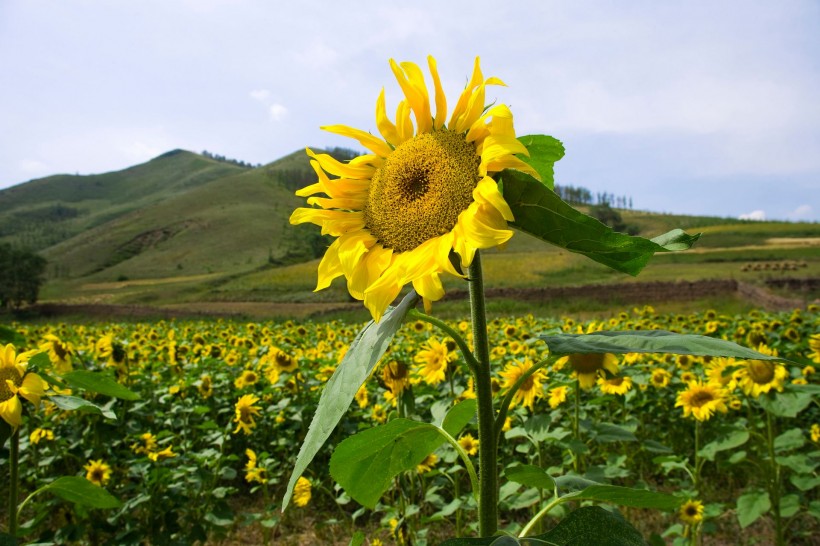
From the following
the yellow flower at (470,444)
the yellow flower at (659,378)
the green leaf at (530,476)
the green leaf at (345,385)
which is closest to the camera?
the green leaf at (345,385)

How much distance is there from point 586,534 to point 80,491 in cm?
165

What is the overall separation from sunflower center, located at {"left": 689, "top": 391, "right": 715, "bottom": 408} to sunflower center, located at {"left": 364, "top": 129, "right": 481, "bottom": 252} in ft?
10.3

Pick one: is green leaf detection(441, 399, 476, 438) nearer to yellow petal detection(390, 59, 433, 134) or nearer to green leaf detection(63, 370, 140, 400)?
yellow petal detection(390, 59, 433, 134)

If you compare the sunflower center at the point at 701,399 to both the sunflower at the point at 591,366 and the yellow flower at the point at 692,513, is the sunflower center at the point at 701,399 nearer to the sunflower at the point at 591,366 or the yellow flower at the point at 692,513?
the yellow flower at the point at 692,513

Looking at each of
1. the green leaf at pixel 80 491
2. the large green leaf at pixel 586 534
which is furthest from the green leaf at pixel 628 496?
the green leaf at pixel 80 491

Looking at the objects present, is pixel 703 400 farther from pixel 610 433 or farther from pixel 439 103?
pixel 439 103

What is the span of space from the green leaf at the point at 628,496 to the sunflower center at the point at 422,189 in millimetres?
566

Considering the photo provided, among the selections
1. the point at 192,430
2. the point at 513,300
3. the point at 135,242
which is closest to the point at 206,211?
the point at 135,242

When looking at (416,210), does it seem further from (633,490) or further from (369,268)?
(633,490)

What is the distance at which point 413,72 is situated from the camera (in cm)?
109

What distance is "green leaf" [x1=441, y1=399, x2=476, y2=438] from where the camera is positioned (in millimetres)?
1317

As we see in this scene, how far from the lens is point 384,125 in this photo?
113 centimetres

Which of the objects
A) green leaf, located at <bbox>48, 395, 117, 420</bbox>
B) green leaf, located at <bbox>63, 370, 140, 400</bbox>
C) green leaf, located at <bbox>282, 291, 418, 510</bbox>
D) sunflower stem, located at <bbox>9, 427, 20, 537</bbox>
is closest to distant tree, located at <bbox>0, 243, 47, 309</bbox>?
sunflower stem, located at <bbox>9, 427, 20, 537</bbox>

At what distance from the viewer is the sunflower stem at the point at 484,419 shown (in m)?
1.01
